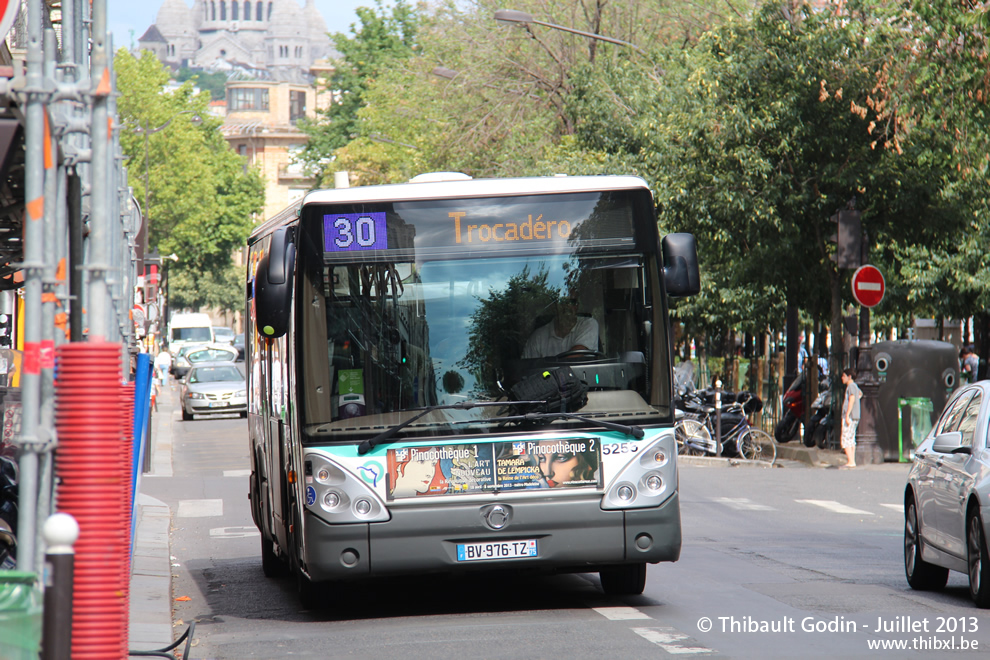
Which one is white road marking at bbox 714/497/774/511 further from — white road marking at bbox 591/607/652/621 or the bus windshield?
the bus windshield

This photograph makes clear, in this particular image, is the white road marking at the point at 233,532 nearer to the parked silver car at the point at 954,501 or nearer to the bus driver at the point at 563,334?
the bus driver at the point at 563,334

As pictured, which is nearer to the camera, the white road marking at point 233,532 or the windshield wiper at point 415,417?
the windshield wiper at point 415,417

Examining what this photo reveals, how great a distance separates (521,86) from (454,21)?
3917 mm

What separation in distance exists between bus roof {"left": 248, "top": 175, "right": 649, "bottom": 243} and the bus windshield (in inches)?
12.8

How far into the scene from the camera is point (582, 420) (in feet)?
29.6

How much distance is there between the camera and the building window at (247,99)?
564ft

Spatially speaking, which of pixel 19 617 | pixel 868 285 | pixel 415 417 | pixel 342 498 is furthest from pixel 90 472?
pixel 868 285

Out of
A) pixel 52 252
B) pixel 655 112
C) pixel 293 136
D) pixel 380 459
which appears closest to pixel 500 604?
pixel 380 459

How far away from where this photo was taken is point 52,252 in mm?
5484

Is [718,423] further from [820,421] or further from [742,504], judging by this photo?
[742,504]

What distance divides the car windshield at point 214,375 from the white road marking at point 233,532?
2284 centimetres

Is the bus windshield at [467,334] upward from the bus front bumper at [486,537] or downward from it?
upward

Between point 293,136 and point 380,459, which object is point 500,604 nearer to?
point 380,459

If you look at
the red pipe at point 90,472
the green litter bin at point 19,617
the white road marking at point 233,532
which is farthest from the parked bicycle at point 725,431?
the green litter bin at point 19,617
